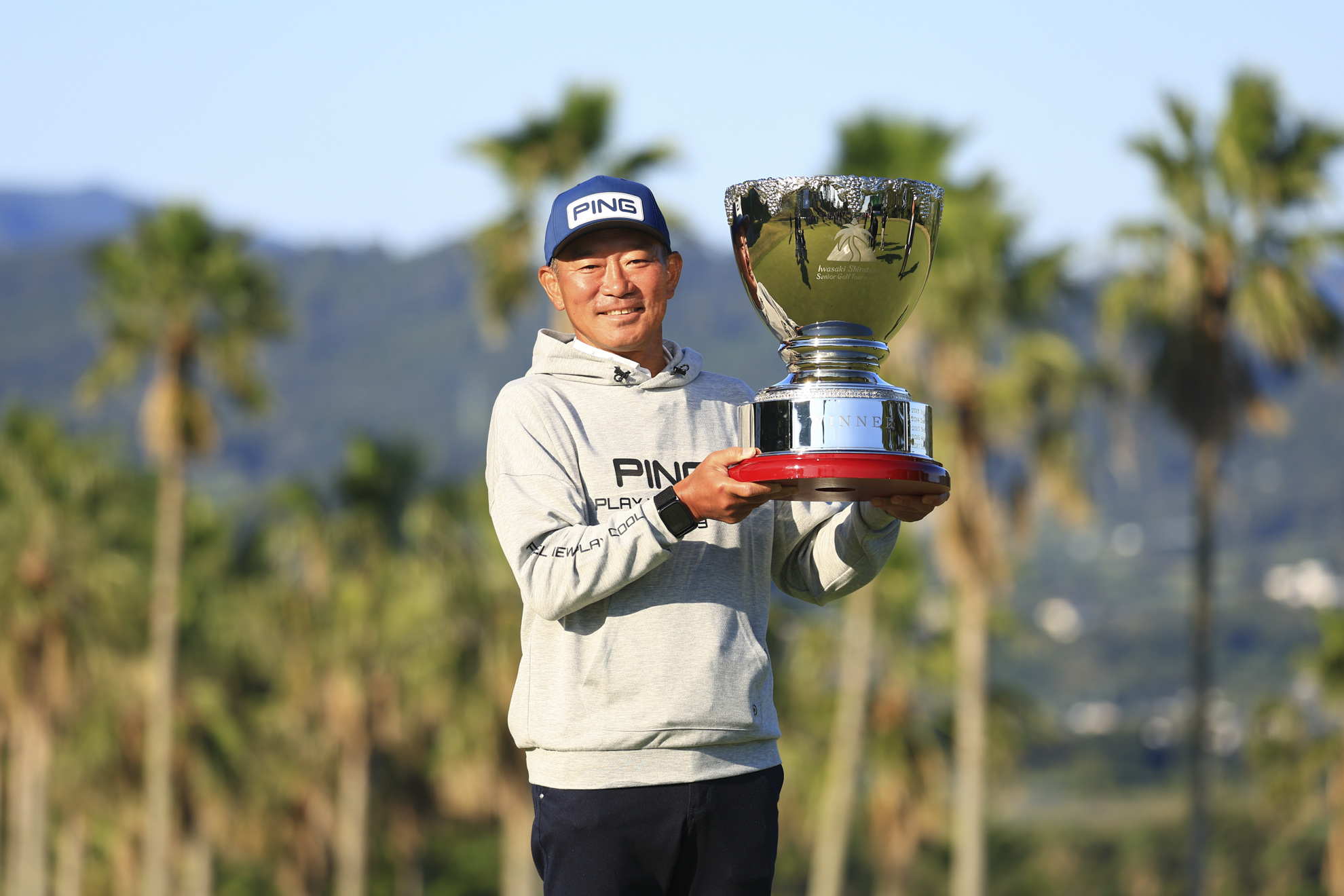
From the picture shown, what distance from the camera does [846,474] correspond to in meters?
3.42

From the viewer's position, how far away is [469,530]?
31.7 meters

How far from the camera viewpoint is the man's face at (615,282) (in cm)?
370

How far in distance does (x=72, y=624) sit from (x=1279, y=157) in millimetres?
21659

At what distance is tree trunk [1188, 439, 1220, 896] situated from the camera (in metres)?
23.5

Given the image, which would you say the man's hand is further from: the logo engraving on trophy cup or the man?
the logo engraving on trophy cup

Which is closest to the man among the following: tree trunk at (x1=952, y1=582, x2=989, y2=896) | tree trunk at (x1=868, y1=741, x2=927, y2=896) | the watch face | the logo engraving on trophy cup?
the watch face

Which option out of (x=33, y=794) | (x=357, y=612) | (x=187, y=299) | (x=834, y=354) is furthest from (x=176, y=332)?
(x=834, y=354)

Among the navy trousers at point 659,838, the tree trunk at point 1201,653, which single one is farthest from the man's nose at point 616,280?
the tree trunk at point 1201,653

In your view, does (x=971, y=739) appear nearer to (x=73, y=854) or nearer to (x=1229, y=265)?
(x=1229, y=265)

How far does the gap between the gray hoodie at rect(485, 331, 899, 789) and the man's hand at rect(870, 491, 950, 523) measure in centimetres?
9

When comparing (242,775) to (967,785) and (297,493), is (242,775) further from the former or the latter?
(967,785)

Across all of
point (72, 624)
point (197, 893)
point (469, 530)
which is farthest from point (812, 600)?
point (197, 893)

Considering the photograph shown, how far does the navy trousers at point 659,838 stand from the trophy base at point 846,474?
22.8 inches

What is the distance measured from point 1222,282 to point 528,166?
9.64 meters
